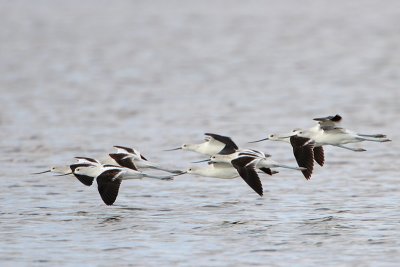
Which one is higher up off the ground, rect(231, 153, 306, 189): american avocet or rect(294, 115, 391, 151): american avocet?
rect(294, 115, 391, 151): american avocet

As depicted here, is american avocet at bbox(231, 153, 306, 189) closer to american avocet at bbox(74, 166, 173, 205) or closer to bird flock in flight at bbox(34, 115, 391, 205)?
bird flock in flight at bbox(34, 115, 391, 205)

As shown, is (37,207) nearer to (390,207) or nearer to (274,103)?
(390,207)

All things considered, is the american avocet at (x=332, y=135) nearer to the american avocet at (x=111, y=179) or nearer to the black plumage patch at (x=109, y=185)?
the american avocet at (x=111, y=179)

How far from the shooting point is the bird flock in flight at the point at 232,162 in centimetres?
2117

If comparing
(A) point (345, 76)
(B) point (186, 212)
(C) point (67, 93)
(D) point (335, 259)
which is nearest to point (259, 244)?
(D) point (335, 259)

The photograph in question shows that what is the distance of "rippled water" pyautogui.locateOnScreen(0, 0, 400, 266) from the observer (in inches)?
754

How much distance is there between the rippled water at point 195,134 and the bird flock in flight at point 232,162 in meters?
0.65

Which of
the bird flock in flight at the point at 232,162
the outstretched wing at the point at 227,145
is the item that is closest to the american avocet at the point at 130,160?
the bird flock in flight at the point at 232,162

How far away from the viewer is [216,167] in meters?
22.6

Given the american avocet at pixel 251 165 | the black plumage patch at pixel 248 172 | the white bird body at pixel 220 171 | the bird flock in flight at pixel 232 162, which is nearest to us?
the black plumage patch at pixel 248 172

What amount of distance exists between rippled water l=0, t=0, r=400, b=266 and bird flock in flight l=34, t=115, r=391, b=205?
65 centimetres

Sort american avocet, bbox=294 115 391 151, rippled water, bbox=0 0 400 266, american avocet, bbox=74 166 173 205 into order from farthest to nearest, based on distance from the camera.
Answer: american avocet, bbox=294 115 391 151 → american avocet, bbox=74 166 173 205 → rippled water, bbox=0 0 400 266

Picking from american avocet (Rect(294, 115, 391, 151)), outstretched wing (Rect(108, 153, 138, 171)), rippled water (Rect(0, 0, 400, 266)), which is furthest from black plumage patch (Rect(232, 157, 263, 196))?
outstretched wing (Rect(108, 153, 138, 171))

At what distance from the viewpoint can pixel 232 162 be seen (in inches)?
838
